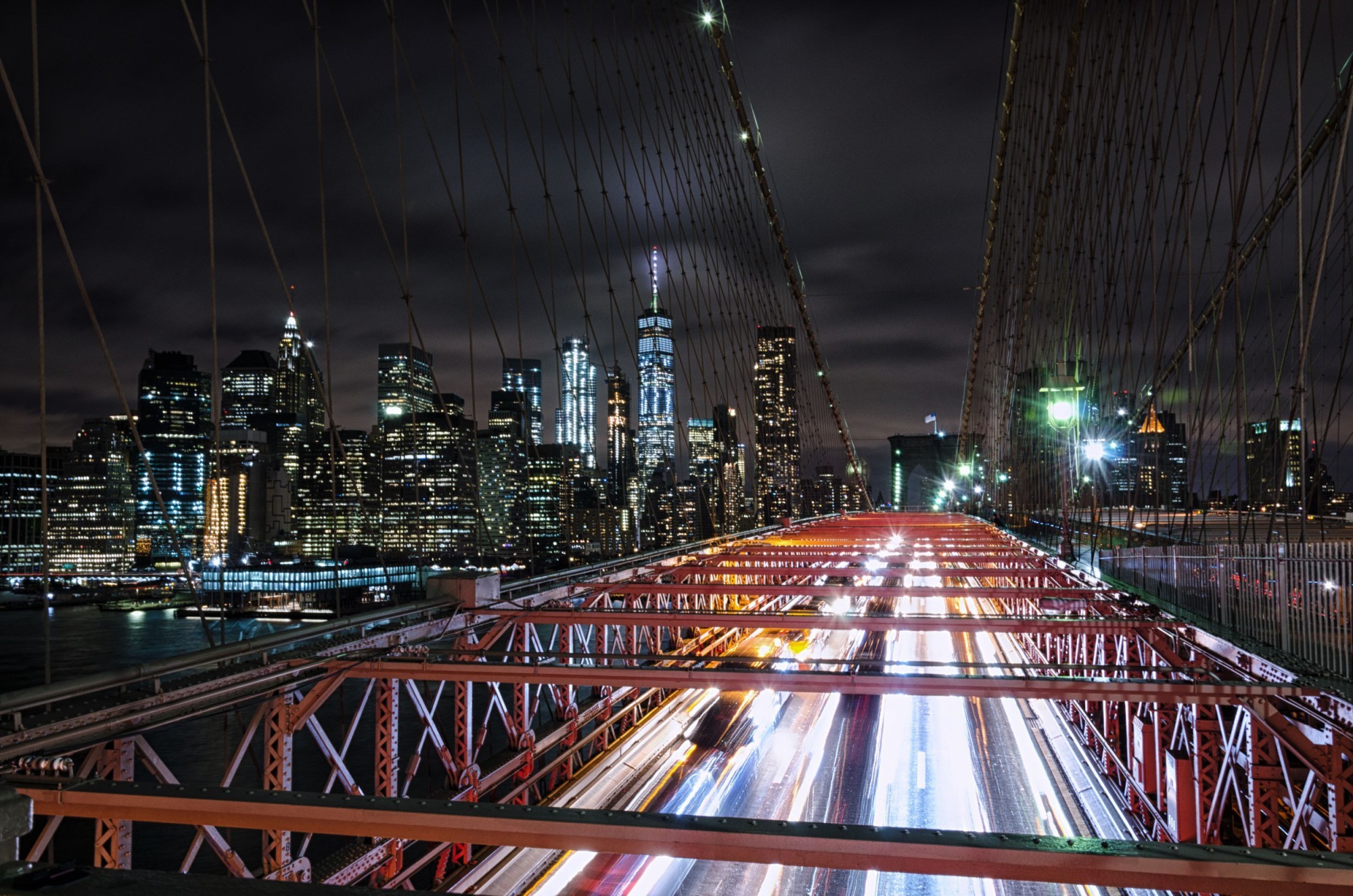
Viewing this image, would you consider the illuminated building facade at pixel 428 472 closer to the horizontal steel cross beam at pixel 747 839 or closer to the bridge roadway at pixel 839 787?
the bridge roadway at pixel 839 787

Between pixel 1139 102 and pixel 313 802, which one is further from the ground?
pixel 1139 102

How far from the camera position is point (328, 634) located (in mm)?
7004

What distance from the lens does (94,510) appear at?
62.5m

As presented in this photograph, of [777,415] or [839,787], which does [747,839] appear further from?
[777,415]

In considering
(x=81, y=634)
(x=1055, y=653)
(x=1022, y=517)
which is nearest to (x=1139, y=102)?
(x=1055, y=653)

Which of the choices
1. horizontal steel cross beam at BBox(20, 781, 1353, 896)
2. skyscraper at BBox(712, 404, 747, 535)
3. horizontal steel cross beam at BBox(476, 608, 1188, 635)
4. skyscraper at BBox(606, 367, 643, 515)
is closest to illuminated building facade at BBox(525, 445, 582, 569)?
skyscraper at BBox(606, 367, 643, 515)

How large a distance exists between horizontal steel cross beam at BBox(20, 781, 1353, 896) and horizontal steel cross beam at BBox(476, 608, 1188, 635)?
5.33m

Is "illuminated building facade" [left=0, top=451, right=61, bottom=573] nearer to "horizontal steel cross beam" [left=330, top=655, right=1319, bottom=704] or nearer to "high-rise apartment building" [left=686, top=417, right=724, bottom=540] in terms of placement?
"high-rise apartment building" [left=686, top=417, right=724, bottom=540]

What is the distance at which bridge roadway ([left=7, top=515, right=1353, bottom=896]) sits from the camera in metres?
2.74

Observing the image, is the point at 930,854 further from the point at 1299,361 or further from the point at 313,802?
the point at 1299,361

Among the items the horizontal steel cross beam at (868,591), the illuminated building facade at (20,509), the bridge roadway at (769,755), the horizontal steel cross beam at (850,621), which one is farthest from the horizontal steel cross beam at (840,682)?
the illuminated building facade at (20,509)

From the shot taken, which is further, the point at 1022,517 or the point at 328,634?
the point at 1022,517

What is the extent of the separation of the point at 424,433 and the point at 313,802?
103 ft

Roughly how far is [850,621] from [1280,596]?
3478 millimetres
